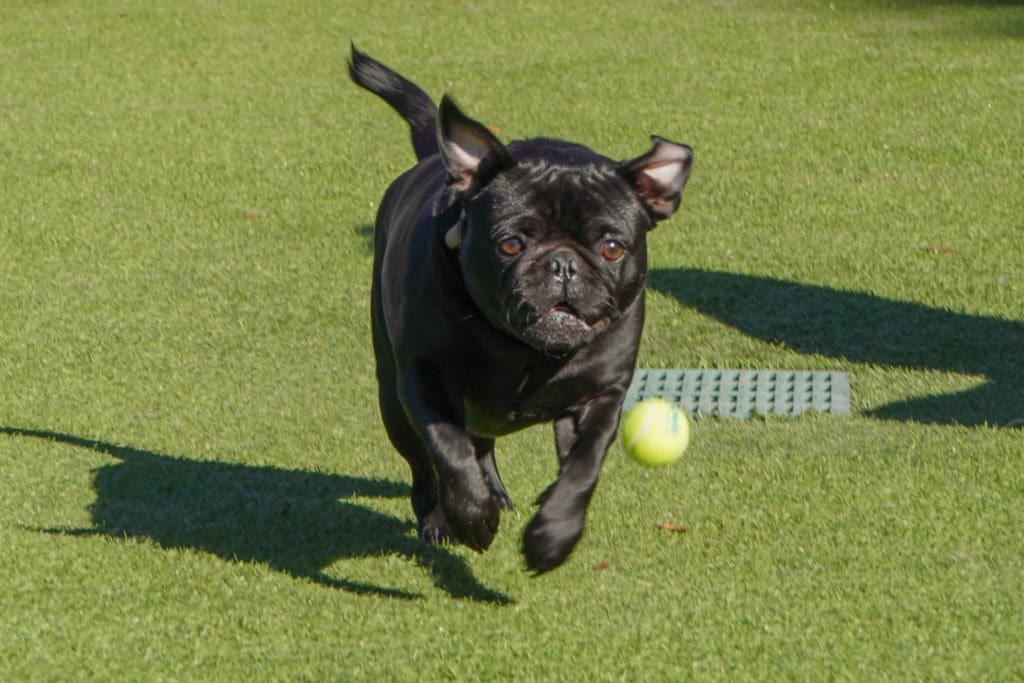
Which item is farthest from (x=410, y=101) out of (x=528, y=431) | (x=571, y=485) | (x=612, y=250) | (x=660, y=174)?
(x=571, y=485)

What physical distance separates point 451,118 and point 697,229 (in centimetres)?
528

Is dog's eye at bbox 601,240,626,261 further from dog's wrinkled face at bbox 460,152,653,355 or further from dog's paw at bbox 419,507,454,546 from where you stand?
dog's paw at bbox 419,507,454,546

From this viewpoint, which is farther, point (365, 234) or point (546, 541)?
point (365, 234)

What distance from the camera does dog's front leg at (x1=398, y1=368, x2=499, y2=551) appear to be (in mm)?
4477

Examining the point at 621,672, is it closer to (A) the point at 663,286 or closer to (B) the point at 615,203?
(B) the point at 615,203

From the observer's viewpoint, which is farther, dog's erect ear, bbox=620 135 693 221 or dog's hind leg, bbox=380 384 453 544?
dog's hind leg, bbox=380 384 453 544

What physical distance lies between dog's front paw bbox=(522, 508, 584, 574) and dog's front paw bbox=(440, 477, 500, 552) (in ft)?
0.38

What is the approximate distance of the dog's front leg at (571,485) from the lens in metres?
4.42

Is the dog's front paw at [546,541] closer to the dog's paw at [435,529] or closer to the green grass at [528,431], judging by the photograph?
the green grass at [528,431]

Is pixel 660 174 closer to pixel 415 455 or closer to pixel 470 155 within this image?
pixel 470 155

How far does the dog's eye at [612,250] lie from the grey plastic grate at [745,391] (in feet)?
7.52

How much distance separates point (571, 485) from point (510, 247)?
741 millimetres

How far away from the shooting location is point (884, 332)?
7.92 meters

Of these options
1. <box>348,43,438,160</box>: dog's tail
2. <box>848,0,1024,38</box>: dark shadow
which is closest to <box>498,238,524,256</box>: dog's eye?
<box>348,43,438,160</box>: dog's tail
